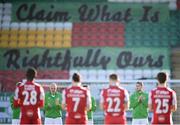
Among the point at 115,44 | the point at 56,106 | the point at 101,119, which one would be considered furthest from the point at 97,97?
the point at 115,44

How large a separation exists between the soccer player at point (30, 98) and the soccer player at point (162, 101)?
2.45m

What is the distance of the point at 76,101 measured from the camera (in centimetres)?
1136

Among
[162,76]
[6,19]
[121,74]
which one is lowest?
[162,76]

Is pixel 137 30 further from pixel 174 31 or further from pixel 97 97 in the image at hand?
pixel 97 97

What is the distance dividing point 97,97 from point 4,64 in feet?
22.0

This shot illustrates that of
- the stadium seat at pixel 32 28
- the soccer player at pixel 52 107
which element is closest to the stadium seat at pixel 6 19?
the stadium seat at pixel 32 28

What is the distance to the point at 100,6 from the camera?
24.6 metres

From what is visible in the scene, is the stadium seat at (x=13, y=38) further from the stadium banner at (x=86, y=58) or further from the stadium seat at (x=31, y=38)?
the stadium banner at (x=86, y=58)

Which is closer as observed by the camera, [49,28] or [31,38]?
[31,38]

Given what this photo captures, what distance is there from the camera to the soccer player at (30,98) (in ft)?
38.0

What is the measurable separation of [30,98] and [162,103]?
2858 mm

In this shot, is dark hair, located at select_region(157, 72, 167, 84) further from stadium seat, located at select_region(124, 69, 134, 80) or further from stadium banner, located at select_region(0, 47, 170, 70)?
stadium banner, located at select_region(0, 47, 170, 70)

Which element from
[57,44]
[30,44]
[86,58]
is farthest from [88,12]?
[30,44]

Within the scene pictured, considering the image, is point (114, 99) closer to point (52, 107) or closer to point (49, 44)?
point (52, 107)
